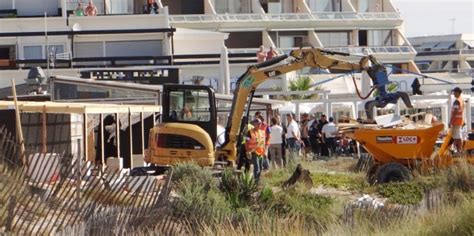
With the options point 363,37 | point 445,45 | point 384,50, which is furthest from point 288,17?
point 445,45

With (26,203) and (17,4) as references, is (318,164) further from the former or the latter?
(17,4)

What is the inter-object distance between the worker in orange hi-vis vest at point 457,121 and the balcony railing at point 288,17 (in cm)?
4593

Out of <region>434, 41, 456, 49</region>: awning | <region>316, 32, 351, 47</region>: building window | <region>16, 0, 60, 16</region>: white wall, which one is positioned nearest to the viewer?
<region>16, 0, 60, 16</region>: white wall

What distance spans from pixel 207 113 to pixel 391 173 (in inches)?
184

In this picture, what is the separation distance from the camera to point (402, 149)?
79.9ft

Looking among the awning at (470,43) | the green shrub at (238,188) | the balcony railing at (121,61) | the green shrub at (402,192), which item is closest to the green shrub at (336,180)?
the green shrub at (402,192)

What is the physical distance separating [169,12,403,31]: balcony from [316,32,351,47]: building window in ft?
3.08

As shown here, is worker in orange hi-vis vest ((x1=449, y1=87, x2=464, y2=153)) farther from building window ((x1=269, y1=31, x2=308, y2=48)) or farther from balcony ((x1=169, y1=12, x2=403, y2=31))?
building window ((x1=269, y1=31, x2=308, y2=48))

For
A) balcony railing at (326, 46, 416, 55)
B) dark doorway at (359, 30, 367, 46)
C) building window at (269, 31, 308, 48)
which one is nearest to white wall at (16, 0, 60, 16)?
building window at (269, 31, 308, 48)

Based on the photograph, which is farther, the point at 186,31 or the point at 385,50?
the point at 385,50

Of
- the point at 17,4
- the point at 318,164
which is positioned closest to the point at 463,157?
the point at 318,164

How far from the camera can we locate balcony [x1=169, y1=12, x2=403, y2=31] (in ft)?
228

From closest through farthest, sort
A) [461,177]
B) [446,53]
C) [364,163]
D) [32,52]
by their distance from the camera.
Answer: [461,177], [364,163], [32,52], [446,53]

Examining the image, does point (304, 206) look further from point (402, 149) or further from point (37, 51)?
point (37, 51)
